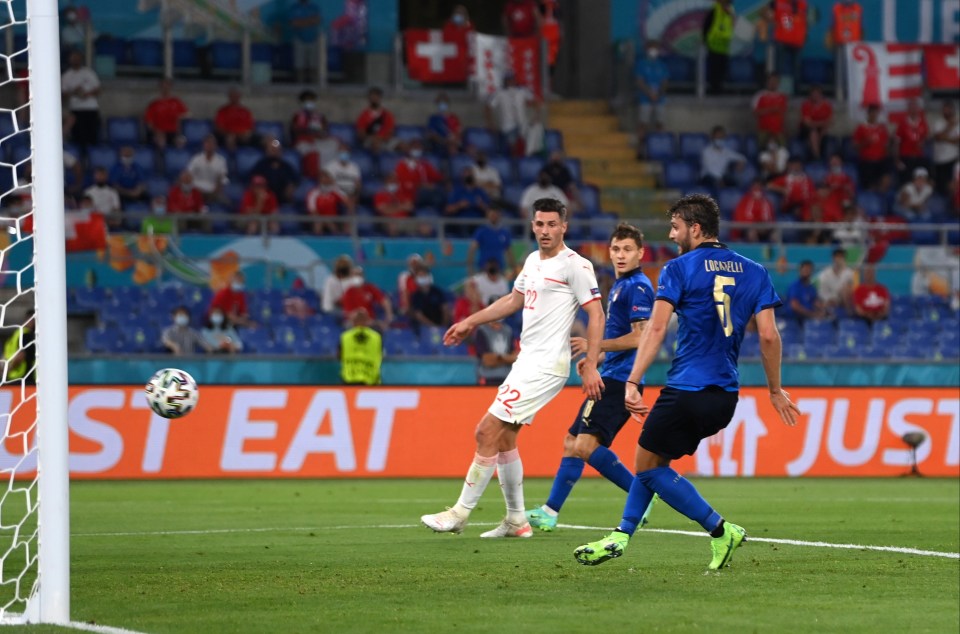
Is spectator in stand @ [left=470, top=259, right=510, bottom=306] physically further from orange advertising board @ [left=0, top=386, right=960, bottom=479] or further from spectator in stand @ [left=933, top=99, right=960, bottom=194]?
spectator in stand @ [left=933, top=99, right=960, bottom=194]

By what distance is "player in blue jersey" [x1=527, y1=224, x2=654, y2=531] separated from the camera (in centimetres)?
1120

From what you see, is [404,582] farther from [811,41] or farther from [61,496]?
[811,41]

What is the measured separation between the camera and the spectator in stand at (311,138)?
25250 mm

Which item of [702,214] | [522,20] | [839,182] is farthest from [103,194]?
[702,214]

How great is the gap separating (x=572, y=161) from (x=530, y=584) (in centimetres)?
2048

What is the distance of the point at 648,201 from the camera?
28375 mm

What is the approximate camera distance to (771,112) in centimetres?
2925

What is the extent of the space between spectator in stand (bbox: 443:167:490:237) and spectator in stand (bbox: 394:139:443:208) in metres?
0.45

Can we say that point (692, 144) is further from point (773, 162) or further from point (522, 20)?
point (522, 20)

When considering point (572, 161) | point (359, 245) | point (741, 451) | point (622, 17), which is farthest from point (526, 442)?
point (622, 17)

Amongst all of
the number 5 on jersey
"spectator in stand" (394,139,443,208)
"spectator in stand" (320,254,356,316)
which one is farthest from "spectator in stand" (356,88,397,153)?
the number 5 on jersey

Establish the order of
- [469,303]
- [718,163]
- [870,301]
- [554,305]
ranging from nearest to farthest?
[554,305] → [469,303] → [870,301] → [718,163]

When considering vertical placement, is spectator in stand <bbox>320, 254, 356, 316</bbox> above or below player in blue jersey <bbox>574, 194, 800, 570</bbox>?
below

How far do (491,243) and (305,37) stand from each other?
780 centimetres
